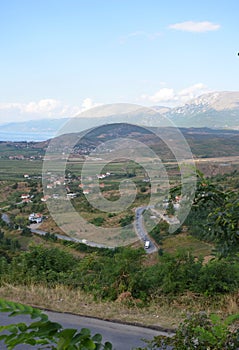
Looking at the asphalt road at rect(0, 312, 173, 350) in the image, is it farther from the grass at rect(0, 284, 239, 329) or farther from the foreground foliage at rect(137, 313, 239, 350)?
the foreground foliage at rect(137, 313, 239, 350)

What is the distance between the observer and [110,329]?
4.61 meters

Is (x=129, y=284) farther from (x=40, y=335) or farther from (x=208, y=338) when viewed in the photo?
Result: (x=40, y=335)

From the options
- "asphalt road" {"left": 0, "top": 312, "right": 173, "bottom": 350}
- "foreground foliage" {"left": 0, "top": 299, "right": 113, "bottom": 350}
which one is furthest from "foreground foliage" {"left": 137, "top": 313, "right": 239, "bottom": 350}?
"asphalt road" {"left": 0, "top": 312, "right": 173, "bottom": 350}

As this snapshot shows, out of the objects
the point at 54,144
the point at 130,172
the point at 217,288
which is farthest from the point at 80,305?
the point at 130,172

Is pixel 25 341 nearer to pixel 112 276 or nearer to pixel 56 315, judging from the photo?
pixel 56 315

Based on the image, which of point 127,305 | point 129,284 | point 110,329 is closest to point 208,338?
point 110,329

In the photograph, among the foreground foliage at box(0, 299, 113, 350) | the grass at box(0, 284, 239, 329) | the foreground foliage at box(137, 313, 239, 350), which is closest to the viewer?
the foreground foliage at box(0, 299, 113, 350)

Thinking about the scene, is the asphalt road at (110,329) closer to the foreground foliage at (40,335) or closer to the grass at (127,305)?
the grass at (127,305)

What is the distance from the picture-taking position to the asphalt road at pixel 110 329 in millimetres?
4230

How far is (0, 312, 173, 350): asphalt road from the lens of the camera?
423 cm

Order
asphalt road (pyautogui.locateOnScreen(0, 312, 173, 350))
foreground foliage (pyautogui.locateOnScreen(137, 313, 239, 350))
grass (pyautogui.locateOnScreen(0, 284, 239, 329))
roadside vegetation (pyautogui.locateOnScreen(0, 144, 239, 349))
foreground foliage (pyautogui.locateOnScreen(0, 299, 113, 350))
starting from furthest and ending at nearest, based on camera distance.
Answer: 1. roadside vegetation (pyautogui.locateOnScreen(0, 144, 239, 349))
2. grass (pyautogui.locateOnScreen(0, 284, 239, 329))
3. asphalt road (pyautogui.locateOnScreen(0, 312, 173, 350))
4. foreground foliage (pyautogui.locateOnScreen(137, 313, 239, 350))
5. foreground foliage (pyautogui.locateOnScreen(0, 299, 113, 350))

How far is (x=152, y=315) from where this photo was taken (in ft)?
16.6

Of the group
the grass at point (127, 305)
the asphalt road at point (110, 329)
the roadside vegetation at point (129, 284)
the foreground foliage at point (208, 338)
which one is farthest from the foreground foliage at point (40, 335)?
the grass at point (127, 305)

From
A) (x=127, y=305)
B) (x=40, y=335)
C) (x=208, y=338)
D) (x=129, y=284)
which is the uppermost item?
(x=40, y=335)
